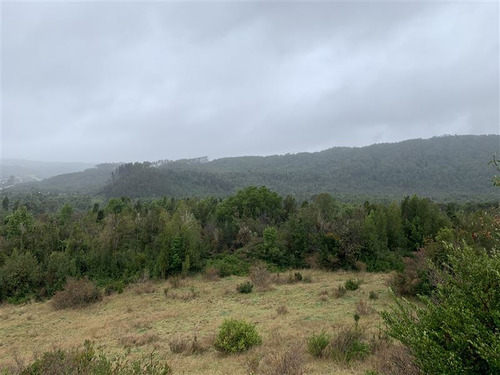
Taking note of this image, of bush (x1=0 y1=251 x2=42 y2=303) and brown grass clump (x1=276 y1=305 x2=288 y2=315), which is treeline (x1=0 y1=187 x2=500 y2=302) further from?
brown grass clump (x1=276 y1=305 x2=288 y2=315)

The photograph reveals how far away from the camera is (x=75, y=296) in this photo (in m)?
19.1

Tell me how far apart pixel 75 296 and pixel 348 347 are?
16.5 metres

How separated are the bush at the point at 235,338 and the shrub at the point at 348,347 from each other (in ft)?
9.22

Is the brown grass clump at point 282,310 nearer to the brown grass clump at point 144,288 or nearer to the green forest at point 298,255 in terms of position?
the green forest at point 298,255

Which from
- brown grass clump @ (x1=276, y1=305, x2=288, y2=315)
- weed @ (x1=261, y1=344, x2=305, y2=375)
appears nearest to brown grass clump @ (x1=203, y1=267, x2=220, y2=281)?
brown grass clump @ (x1=276, y1=305, x2=288, y2=315)

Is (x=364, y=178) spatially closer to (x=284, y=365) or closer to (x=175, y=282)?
(x=175, y=282)

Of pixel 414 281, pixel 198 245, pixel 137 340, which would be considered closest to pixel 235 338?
pixel 137 340

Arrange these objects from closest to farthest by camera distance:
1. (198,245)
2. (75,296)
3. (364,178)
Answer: (75,296), (198,245), (364,178)

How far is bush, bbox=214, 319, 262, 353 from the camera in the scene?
1070cm

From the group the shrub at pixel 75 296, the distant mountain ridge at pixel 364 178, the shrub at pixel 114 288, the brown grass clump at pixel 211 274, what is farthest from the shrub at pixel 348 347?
the distant mountain ridge at pixel 364 178

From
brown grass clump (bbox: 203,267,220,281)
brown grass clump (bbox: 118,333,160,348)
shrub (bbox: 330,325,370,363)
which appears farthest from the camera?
brown grass clump (bbox: 203,267,220,281)

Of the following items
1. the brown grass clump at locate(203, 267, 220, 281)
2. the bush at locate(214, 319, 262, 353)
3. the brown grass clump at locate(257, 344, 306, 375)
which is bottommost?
the brown grass clump at locate(203, 267, 220, 281)

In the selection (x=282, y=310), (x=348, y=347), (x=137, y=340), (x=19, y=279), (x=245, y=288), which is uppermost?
(x=348, y=347)

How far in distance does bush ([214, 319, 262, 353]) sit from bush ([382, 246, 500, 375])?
23.1 feet
